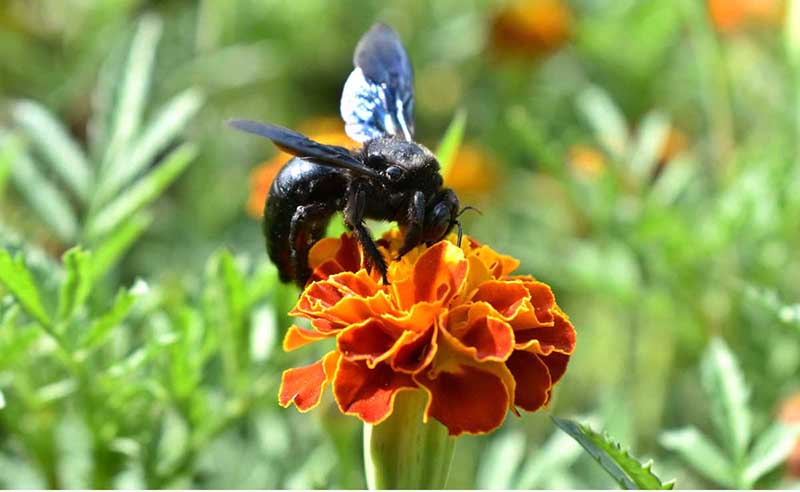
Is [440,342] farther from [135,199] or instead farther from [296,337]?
[135,199]

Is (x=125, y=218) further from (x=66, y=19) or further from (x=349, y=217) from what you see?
(x=66, y=19)

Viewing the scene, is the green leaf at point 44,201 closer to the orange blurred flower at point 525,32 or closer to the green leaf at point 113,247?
the green leaf at point 113,247

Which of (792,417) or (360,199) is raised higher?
(360,199)

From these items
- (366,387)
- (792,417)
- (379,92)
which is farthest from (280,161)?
(366,387)

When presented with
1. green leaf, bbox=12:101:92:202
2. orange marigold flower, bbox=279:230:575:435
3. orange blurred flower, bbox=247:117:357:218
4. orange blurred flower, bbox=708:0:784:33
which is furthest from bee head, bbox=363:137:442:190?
→ orange blurred flower, bbox=708:0:784:33

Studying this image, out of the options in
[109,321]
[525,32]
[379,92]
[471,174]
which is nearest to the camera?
[109,321]

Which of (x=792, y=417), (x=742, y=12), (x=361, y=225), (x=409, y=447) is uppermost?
(x=361, y=225)

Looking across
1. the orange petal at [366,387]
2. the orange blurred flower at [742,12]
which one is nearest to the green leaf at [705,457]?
the orange petal at [366,387]

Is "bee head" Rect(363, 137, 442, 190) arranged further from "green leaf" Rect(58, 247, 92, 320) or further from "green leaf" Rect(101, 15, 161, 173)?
"green leaf" Rect(101, 15, 161, 173)
